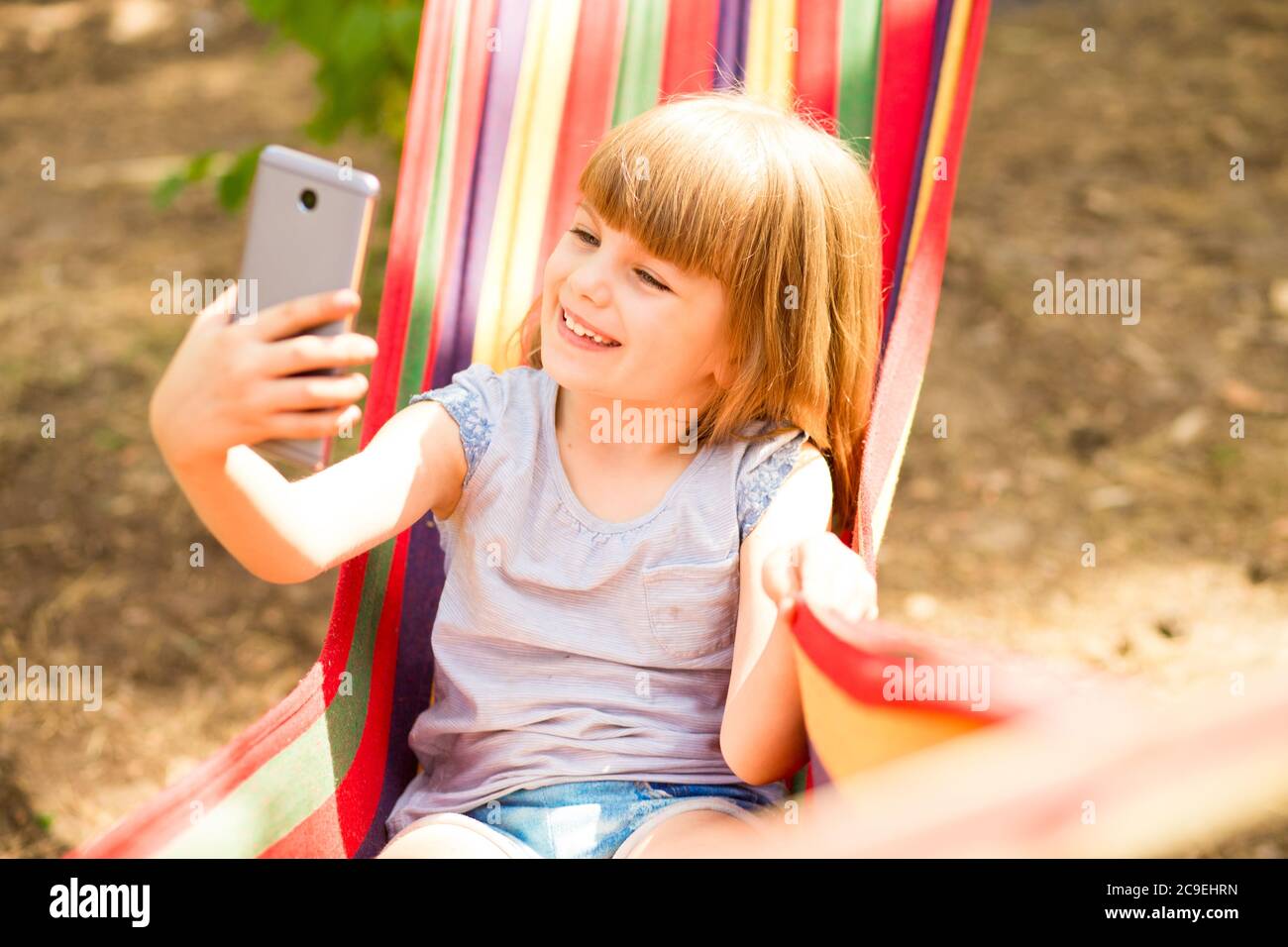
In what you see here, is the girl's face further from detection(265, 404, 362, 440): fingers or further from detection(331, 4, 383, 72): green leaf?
detection(331, 4, 383, 72): green leaf

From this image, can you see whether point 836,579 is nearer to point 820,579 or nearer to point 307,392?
point 820,579

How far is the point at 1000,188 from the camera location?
13.3ft

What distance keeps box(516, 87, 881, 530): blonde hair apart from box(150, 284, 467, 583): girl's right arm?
41cm

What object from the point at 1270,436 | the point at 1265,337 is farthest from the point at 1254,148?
the point at 1270,436

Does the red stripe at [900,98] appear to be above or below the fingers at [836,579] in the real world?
above

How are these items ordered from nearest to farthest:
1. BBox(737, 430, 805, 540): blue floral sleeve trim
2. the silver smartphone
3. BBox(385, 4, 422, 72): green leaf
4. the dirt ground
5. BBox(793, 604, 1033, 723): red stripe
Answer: BBox(793, 604, 1033, 723): red stripe → the silver smartphone → BBox(737, 430, 805, 540): blue floral sleeve trim → the dirt ground → BBox(385, 4, 422, 72): green leaf

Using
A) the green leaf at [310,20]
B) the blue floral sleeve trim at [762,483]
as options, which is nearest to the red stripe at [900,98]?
→ the blue floral sleeve trim at [762,483]

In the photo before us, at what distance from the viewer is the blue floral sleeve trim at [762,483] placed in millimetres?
1552

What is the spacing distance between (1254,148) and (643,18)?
285 cm

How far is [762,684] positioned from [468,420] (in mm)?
445

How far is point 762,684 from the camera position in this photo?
1411 millimetres

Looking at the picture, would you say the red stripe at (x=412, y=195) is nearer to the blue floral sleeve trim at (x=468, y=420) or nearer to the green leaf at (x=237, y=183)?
the blue floral sleeve trim at (x=468, y=420)

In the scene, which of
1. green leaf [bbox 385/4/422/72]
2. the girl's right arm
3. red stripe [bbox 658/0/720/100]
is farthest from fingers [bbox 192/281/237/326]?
green leaf [bbox 385/4/422/72]

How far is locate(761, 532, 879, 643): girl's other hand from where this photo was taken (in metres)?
1.33
